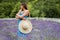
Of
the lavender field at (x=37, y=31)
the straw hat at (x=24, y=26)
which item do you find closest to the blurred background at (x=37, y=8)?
the lavender field at (x=37, y=31)

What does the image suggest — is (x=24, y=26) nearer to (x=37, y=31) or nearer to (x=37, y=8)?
(x=37, y=31)

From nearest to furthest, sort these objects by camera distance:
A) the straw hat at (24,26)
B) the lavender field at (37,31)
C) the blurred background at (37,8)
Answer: the straw hat at (24,26), the lavender field at (37,31), the blurred background at (37,8)

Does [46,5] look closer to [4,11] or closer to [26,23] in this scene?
[4,11]

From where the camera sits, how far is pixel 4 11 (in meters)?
16.7

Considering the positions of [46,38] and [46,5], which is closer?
[46,38]

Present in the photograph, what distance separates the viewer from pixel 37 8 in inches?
659

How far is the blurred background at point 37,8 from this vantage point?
16266mm

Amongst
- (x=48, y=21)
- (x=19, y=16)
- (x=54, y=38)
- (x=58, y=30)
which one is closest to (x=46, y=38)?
(x=54, y=38)

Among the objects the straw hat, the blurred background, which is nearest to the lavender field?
the straw hat

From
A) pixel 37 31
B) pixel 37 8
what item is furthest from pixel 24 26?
pixel 37 8

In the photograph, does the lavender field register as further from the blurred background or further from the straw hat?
the blurred background

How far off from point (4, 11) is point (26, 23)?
29.5 feet

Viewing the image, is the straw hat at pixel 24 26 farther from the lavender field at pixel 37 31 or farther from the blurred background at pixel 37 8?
the blurred background at pixel 37 8

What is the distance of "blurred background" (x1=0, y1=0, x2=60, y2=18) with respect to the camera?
53.4ft
